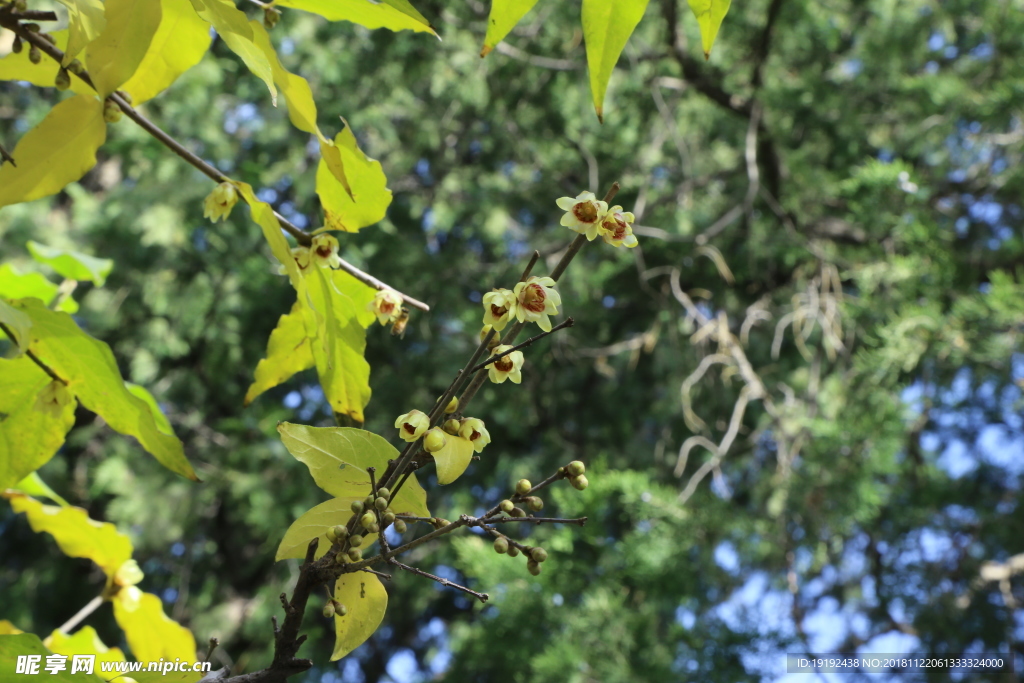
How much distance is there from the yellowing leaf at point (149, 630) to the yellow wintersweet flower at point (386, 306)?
31 cm

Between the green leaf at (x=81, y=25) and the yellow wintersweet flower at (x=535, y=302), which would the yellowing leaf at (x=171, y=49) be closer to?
the green leaf at (x=81, y=25)

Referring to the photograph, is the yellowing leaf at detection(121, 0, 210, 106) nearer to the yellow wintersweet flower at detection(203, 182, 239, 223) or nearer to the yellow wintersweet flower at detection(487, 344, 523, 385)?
the yellow wintersweet flower at detection(203, 182, 239, 223)

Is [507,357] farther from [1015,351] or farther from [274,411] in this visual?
[274,411]

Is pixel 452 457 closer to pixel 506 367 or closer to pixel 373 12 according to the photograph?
pixel 506 367

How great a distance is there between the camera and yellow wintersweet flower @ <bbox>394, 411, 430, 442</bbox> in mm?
346

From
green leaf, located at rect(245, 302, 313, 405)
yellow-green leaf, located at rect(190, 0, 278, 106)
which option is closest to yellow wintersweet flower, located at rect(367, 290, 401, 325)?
green leaf, located at rect(245, 302, 313, 405)

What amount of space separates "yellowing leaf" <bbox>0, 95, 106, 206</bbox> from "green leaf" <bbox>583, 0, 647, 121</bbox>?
0.26 metres

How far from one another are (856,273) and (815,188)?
489 mm

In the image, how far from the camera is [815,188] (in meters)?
2.21

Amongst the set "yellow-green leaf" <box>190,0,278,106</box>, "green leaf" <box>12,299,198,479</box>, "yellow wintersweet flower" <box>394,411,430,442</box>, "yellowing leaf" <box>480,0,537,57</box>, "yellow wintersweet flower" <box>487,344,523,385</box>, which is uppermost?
"yellowing leaf" <box>480,0,537,57</box>

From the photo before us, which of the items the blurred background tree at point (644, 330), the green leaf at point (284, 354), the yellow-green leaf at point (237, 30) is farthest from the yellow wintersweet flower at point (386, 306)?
the blurred background tree at point (644, 330)

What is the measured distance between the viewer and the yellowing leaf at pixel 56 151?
1.28ft

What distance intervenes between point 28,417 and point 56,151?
6.3 inches

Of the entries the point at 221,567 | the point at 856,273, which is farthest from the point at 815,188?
the point at 221,567
